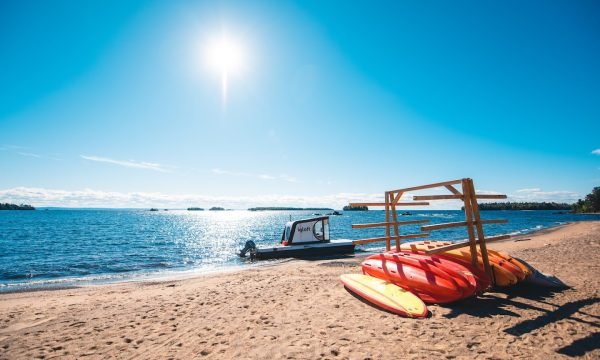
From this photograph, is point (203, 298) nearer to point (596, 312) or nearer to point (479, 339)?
point (479, 339)

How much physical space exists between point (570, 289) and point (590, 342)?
391cm

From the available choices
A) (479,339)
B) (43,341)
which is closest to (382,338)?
(479,339)

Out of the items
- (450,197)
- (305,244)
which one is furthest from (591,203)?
(450,197)

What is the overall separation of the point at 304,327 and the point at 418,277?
10.6 feet

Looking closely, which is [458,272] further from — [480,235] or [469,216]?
[469,216]

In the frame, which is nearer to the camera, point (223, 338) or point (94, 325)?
point (223, 338)

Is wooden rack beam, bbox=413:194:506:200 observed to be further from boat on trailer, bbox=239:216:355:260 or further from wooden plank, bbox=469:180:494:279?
boat on trailer, bbox=239:216:355:260

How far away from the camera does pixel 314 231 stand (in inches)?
845

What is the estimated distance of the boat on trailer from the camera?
2017cm

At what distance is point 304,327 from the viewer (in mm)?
5754

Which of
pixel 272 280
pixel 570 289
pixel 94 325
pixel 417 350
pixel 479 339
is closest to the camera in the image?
pixel 417 350

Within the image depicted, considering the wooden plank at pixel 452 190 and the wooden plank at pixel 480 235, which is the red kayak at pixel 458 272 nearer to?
the wooden plank at pixel 480 235

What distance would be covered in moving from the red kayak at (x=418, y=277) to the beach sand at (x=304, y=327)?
325 mm

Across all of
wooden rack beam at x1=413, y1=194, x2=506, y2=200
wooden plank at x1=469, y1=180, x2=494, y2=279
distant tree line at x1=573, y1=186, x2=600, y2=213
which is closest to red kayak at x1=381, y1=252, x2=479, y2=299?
wooden plank at x1=469, y1=180, x2=494, y2=279
